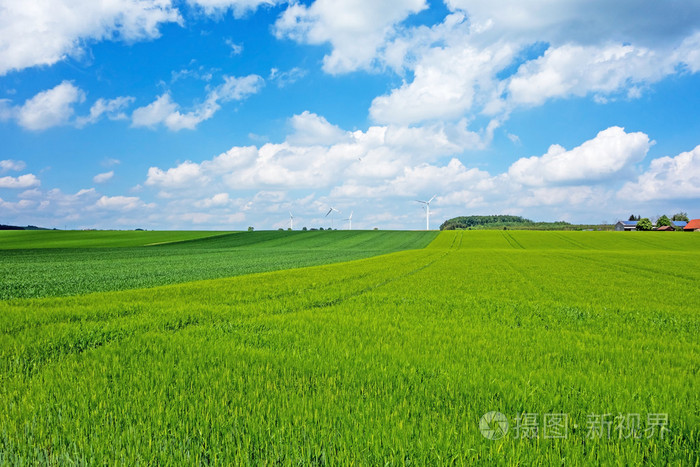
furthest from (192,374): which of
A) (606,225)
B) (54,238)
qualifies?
(606,225)

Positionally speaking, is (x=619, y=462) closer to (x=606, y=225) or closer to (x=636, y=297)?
(x=636, y=297)

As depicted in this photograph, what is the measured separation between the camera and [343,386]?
5.80 m

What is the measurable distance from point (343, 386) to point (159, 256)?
61307 mm

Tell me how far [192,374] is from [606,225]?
8485 inches

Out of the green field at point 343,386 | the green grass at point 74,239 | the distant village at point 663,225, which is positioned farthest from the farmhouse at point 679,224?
the green field at point 343,386

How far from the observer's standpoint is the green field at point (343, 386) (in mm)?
4023

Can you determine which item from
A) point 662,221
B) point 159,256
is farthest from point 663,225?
point 159,256

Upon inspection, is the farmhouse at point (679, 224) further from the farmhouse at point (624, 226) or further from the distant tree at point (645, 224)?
the distant tree at point (645, 224)

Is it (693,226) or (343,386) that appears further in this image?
(693,226)

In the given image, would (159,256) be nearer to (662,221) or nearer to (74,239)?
(74,239)

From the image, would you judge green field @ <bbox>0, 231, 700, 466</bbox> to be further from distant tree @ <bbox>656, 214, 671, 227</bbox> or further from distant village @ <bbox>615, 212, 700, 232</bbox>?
distant tree @ <bbox>656, 214, 671, 227</bbox>

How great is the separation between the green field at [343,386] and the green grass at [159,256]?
17164 millimetres

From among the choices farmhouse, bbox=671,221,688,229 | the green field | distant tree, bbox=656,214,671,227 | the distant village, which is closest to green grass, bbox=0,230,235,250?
the green field

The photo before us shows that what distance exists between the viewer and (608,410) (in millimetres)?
4945
